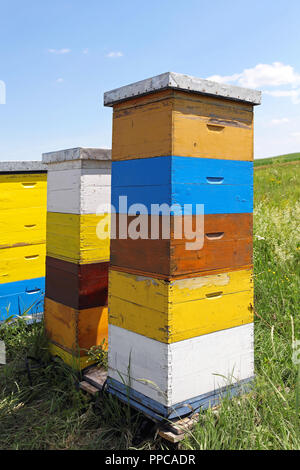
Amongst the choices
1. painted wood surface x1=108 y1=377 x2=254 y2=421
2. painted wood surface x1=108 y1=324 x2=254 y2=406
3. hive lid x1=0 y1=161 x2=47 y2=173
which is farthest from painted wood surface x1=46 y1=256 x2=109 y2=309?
hive lid x1=0 y1=161 x2=47 y2=173

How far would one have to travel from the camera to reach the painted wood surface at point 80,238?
10.8 feet

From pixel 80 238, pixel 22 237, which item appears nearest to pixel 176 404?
pixel 80 238

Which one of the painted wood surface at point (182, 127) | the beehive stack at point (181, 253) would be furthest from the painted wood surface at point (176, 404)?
the painted wood surface at point (182, 127)

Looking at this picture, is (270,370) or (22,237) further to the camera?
(22,237)

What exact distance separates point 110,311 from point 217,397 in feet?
2.87

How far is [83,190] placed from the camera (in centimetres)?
326

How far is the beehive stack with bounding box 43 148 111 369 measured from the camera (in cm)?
327

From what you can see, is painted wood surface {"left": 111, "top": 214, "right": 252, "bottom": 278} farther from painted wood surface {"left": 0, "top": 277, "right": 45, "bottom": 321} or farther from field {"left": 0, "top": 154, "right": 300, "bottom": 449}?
painted wood surface {"left": 0, "top": 277, "right": 45, "bottom": 321}

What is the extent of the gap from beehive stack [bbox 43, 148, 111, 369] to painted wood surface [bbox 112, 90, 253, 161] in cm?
58

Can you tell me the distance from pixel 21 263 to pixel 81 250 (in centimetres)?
153

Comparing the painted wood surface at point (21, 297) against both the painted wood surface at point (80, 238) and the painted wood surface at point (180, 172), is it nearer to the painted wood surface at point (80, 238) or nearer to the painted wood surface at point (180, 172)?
the painted wood surface at point (80, 238)

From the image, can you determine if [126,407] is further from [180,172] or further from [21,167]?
[21,167]

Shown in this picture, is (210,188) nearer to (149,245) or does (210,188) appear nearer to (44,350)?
(149,245)
